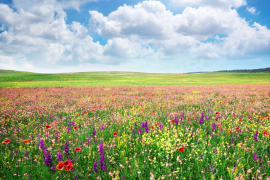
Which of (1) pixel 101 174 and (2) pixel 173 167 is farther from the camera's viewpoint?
(2) pixel 173 167

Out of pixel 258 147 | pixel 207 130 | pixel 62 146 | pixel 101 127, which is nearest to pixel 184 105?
pixel 207 130

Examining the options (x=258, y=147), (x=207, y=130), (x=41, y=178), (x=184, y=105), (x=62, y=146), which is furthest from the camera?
(x=184, y=105)

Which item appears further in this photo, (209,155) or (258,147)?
(258,147)

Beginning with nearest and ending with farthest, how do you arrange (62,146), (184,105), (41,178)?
(41,178)
(62,146)
(184,105)

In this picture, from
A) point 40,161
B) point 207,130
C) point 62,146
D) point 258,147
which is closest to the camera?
point 40,161

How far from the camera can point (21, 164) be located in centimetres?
273

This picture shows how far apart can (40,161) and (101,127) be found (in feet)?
5.60

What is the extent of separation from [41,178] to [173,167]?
2.38m

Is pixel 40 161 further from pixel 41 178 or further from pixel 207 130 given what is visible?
pixel 207 130

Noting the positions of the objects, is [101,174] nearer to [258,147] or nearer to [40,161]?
[40,161]

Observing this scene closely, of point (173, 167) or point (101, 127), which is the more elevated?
point (101, 127)

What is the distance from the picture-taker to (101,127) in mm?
4344

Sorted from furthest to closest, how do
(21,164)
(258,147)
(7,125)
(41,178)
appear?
(7,125) → (258,147) → (21,164) → (41,178)

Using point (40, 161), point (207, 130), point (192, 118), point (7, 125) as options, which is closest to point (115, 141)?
point (40, 161)
